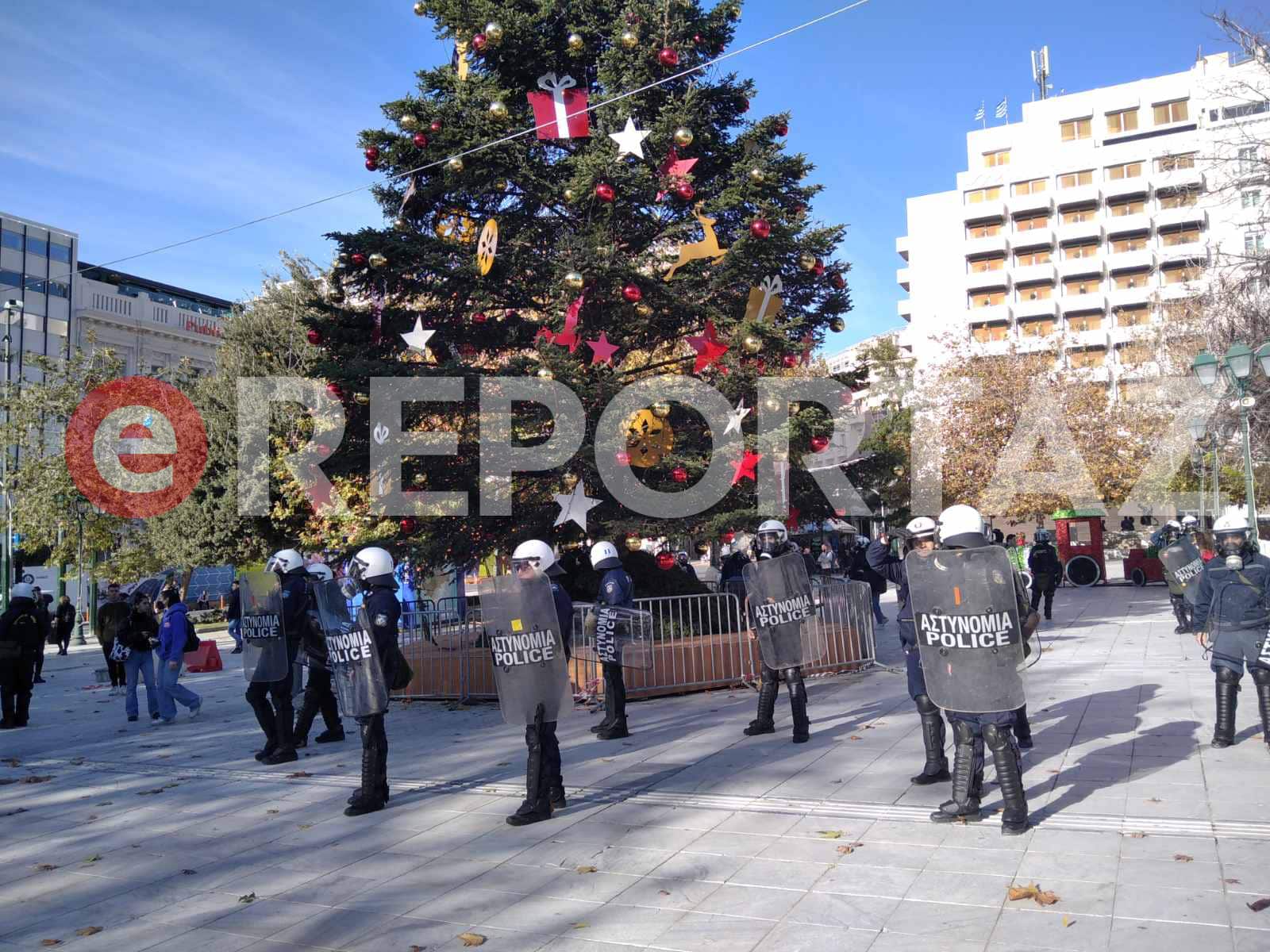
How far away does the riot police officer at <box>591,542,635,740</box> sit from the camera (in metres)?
9.45

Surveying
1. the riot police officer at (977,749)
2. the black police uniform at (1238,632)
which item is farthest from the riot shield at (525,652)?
the black police uniform at (1238,632)

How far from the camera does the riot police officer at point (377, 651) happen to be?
7.12 meters

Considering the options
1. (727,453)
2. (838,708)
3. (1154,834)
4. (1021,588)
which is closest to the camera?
(1154,834)

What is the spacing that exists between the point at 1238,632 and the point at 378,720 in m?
6.36

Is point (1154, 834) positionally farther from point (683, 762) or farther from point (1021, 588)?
point (683, 762)

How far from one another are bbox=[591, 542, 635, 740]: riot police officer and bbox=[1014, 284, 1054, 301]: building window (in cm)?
6650

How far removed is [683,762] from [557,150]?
30.8ft

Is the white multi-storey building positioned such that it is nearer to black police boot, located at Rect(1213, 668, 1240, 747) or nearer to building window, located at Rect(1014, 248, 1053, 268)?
building window, located at Rect(1014, 248, 1053, 268)

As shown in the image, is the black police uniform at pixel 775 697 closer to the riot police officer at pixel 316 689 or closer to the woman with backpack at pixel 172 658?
the riot police officer at pixel 316 689

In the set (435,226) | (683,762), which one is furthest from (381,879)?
(435,226)

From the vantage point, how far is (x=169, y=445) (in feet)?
95.7

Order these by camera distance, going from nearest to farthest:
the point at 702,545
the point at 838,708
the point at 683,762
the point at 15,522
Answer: the point at 683,762 < the point at 838,708 < the point at 702,545 < the point at 15,522

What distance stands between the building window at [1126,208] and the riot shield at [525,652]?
70348 mm

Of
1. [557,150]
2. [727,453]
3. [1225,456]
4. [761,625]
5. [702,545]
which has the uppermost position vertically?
[557,150]
